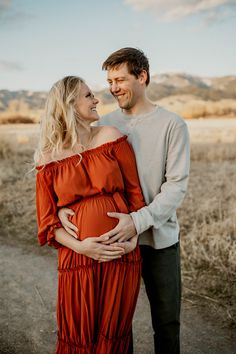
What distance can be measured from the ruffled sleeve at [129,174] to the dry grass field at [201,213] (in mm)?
693

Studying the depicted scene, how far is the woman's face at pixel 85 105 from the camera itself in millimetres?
2207

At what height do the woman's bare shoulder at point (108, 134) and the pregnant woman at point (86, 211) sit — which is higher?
the woman's bare shoulder at point (108, 134)

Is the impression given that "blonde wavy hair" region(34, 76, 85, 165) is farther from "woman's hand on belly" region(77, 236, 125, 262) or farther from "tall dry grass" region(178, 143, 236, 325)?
"tall dry grass" region(178, 143, 236, 325)

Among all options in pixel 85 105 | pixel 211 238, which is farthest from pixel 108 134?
pixel 211 238

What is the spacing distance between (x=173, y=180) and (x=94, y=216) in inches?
19.5

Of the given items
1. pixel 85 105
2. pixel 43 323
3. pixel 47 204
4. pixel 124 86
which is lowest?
pixel 43 323

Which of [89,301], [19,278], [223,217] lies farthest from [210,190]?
[89,301]

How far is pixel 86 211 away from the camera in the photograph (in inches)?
84.1

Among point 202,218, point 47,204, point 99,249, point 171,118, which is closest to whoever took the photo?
point 99,249

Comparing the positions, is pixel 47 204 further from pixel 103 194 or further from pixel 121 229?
pixel 121 229

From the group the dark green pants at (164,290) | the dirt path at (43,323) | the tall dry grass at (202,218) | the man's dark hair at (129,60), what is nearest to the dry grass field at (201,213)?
the tall dry grass at (202,218)

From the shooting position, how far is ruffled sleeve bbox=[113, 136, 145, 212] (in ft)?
7.21

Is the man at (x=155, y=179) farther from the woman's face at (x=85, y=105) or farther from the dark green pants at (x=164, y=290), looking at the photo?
the woman's face at (x=85, y=105)

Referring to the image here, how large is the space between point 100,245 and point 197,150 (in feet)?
25.0
